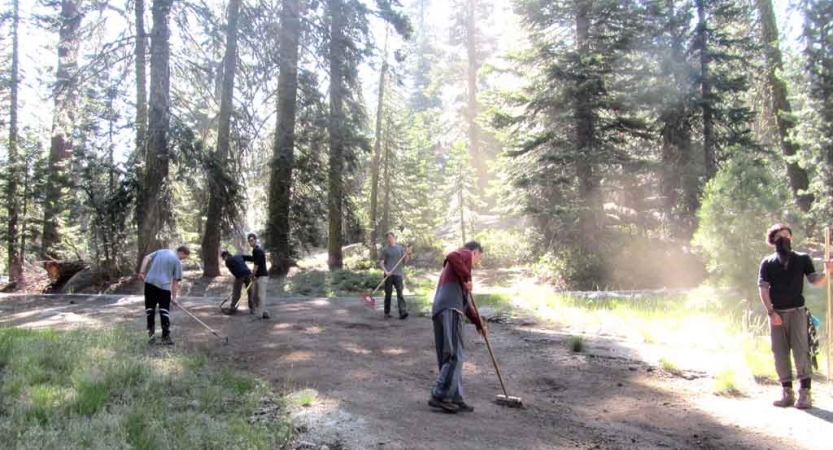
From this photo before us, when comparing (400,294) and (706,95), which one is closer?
(400,294)

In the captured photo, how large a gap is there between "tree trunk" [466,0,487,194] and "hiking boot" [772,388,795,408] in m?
32.8

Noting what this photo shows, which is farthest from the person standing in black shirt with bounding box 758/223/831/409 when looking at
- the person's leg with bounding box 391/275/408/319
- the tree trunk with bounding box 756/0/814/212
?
the tree trunk with bounding box 756/0/814/212

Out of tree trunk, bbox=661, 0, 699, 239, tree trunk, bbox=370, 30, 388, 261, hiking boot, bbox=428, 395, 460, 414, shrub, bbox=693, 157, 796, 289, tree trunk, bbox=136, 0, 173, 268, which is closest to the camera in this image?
hiking boot, bbox=428, 395, 460, 414

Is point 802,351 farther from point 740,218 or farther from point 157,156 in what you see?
point 157,156

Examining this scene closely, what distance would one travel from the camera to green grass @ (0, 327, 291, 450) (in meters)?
4.09

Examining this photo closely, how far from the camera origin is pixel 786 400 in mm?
6078

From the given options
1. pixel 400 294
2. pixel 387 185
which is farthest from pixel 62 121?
pixel 387 185

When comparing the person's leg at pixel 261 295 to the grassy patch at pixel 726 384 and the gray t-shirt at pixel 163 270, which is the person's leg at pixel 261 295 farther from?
the grassy patch at pixel 726 384

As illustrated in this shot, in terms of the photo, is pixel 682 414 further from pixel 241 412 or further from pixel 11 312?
pixel 11 312

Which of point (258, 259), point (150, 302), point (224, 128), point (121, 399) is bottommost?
point (121, 399)

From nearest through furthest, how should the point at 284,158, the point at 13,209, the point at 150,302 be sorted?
1. the point at 150,302
2. the point at 284,158
3. the point at 13,209

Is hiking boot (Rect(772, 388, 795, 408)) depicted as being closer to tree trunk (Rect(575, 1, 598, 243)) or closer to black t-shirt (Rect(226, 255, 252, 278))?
black t-shirt (Rect(226, 255, 252, 278))

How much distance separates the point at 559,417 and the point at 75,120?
19980mm

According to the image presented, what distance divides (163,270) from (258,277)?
3038mm
